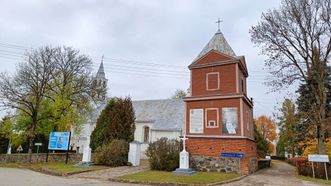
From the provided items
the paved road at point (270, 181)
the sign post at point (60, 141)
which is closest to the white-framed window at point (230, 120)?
the paved road at point (270, 181)

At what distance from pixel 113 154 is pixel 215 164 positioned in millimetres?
8682

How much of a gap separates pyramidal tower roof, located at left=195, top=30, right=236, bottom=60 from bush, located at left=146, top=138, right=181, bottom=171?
25.7 feet

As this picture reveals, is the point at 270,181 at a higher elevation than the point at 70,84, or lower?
lower

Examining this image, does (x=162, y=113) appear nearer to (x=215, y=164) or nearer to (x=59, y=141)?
(x=59, y=141)

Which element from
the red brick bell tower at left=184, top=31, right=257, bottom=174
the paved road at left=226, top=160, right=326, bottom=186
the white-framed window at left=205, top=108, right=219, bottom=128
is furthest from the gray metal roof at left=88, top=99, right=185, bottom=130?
the paved road at left=226, top=160, right=326, bottom=186

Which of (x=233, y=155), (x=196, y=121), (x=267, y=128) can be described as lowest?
(x=233, y=155)

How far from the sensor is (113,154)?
19969 millimetres

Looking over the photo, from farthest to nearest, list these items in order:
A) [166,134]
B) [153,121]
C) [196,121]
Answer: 1. [153,121]
2. [166,134]
3. [196,121]

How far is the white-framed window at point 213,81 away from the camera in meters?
18.6

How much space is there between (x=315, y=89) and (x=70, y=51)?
24556mm

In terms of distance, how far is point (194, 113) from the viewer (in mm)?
18672

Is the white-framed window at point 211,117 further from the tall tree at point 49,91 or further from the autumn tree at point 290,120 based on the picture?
the tall tree at point 49,91

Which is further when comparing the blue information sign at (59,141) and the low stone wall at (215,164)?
the blue information sign at (59,141)

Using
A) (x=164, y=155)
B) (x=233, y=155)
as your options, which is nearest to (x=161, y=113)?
(x=164, y=155)
